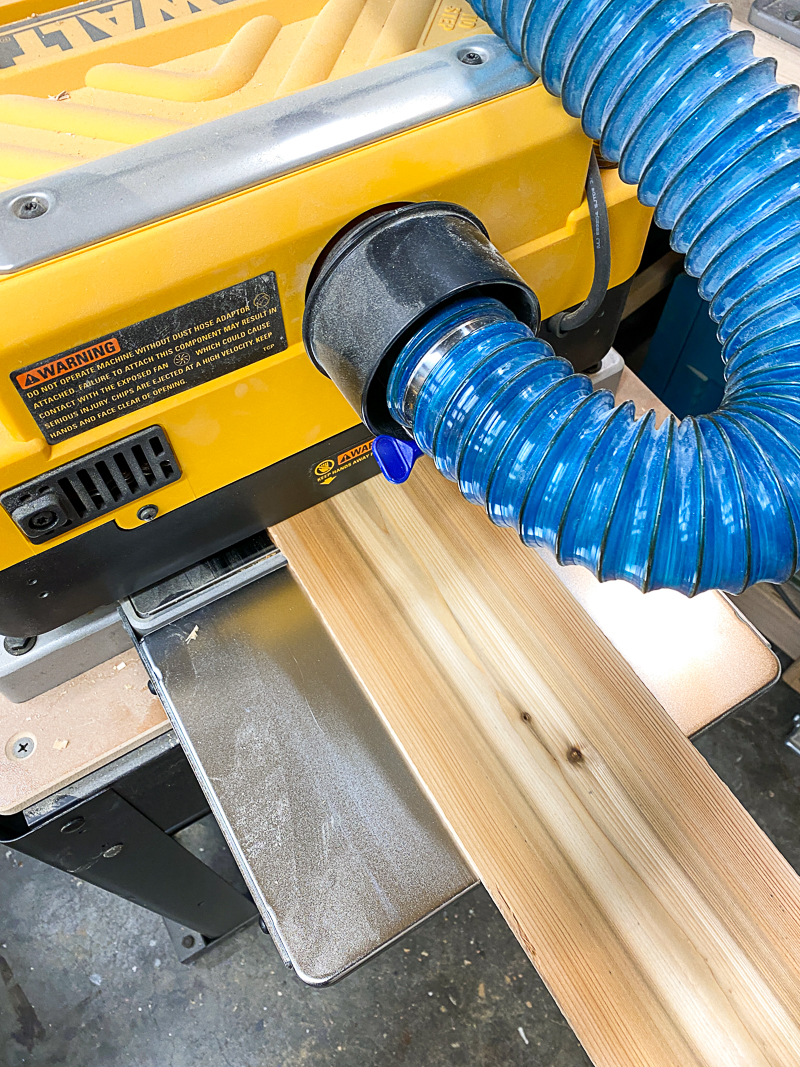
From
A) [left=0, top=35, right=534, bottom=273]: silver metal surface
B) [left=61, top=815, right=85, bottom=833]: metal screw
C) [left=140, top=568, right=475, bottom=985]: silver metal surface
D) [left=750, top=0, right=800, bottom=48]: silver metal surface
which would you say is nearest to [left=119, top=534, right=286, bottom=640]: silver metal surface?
[left=140, top=568, right=475, bottom=985]: silver metal surface

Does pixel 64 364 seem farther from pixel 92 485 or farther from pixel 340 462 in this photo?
pixel 340 462

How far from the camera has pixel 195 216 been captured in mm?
517

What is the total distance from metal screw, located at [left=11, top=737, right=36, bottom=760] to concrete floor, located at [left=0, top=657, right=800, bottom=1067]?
92 cm

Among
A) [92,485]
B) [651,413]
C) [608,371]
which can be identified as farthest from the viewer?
[608,371]

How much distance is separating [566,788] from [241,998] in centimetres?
112

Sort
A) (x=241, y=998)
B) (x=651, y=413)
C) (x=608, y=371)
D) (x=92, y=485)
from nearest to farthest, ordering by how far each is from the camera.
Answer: (x=651, y=413)
(x=92, y=485)
(x=608, y=371)
(x=241, y=998)

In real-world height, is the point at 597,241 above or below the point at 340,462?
above

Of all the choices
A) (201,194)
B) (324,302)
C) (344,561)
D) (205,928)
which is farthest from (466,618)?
(205,928)

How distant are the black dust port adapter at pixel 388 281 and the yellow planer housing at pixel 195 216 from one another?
0.02 metres

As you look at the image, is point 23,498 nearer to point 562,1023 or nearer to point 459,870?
point 459,870

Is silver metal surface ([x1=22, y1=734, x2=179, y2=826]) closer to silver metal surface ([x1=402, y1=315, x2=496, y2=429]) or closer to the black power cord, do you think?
silver metal surface ([x1=402, y1=315, x2=496, y2=429])

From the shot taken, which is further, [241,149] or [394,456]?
[394,456]

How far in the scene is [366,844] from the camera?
678 mm

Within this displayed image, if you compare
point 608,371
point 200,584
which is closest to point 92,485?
point 200,584
